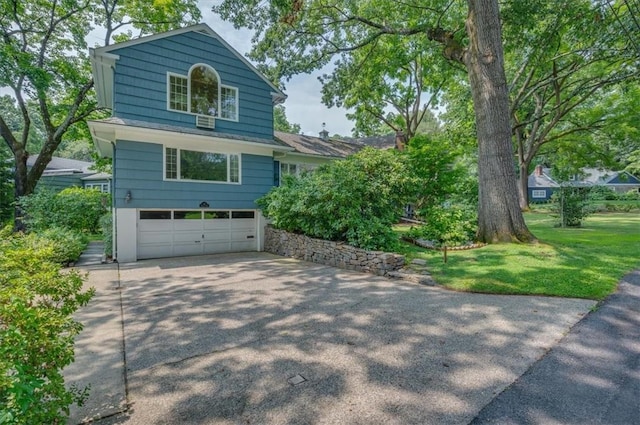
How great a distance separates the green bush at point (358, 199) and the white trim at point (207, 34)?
468 centimetres

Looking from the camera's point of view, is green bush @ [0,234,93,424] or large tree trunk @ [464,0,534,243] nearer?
green bush @ [0,234,93,424]

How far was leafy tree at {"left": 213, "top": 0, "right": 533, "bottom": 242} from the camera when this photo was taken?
333 inches

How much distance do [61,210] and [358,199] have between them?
1141cm

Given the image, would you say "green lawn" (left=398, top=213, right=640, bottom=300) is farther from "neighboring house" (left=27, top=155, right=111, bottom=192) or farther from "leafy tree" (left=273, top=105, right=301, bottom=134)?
"leafy tree" (left=273, top=105, right=301, bottom=134)

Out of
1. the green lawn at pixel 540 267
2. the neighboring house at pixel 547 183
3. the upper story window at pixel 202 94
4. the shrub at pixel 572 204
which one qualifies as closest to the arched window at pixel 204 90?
the upper story window at pixel 202 94

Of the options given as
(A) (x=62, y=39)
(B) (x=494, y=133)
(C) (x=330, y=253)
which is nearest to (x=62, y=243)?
(C) (x=330, y=253)

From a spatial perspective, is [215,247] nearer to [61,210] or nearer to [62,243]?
[62,243]

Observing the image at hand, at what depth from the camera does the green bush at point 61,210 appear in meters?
11.3

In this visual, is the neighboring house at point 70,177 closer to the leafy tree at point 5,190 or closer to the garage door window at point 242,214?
the leafy tree at point 5,190

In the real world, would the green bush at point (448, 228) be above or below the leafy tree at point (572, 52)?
below

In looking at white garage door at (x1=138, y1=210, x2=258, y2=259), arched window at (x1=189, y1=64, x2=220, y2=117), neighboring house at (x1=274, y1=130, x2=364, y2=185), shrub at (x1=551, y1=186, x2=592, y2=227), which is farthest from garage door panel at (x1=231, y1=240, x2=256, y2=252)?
shrub at (x1=551, y1=186, x2=592, y2=227)

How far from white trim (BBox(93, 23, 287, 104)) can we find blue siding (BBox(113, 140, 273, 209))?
2.62 m

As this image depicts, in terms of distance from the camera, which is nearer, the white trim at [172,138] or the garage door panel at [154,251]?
the white trim at [172,138]

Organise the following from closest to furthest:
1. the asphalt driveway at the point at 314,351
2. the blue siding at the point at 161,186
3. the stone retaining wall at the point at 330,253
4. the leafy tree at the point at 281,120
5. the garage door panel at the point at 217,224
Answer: the asphalt driveway at the point at 314,351 → the stone retaining wall at the point at 330,253 → the blue siding at the point at 161,186 → the garage door panel at the point at 217,224 → the leafy tree at the point at 281,120
